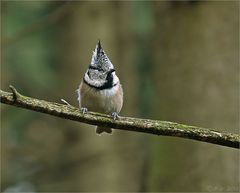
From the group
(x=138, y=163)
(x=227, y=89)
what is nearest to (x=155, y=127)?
(x=227, y=89)

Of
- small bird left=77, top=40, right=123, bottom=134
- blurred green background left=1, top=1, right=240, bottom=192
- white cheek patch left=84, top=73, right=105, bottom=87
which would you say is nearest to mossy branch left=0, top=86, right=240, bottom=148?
small bird left=77, top=40, right=123, bottom=134

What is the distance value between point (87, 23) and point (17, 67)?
48.0 inches

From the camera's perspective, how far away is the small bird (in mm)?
4141

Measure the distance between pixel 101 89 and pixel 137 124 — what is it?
1.37m

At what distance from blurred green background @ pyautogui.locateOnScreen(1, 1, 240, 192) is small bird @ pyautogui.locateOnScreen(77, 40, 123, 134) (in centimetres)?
103

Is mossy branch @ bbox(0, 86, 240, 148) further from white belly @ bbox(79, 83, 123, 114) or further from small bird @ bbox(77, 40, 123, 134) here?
white belly @ bbox(79, 83, 123, 114)

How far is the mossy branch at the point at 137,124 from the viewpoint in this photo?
116 inches

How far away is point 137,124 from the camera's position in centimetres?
299

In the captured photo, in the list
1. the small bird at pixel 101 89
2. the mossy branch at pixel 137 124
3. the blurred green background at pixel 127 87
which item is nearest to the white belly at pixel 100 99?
the small bird at pixel 101 89

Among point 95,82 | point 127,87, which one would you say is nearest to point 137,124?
point 95,82

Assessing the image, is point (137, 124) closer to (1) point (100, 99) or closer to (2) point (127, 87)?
(1) point (100, 99)

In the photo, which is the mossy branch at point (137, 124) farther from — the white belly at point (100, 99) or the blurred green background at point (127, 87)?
the blurred green background at point (127, 87)

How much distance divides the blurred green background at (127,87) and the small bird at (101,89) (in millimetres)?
1035

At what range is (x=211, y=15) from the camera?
217 inches
